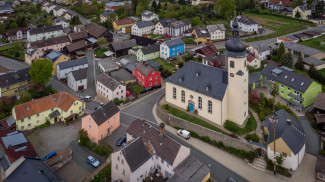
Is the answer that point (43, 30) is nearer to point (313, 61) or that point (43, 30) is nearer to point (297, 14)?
point (313, 61)

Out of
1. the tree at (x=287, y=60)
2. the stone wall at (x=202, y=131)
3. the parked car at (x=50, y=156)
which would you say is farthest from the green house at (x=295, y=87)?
the parked car at (x=50, y=156)

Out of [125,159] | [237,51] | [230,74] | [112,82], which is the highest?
[237,51]

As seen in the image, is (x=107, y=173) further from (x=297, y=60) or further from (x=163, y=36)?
(x=163, y=36)

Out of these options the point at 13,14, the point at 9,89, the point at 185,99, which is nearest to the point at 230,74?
the point at 185,99

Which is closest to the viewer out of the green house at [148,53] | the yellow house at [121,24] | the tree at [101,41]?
the green house at [148,53]

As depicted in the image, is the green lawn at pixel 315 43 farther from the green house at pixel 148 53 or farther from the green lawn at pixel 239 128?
the green lawn at pixel 239 128
